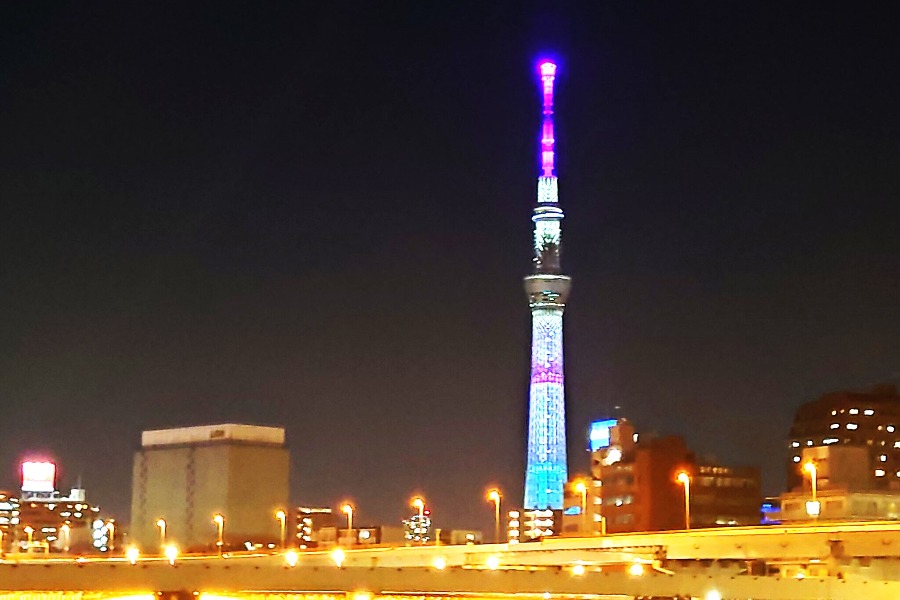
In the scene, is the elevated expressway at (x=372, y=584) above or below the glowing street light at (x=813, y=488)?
below

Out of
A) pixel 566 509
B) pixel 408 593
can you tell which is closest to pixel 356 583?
pixel 408 593

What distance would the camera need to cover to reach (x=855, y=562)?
71.0m

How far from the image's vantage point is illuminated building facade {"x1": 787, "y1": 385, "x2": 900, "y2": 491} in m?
181

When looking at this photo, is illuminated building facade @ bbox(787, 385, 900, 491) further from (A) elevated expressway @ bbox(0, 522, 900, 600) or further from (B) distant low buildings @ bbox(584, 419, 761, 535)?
(A) elevated expressway @ bbox(0, 522, 900, 600)

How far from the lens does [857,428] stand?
18475cm

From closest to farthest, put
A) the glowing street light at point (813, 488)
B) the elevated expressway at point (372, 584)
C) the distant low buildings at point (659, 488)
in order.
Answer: the elevated expressway at point (372, 584) < the glowing street light at point (813, 488) < the distant low buildings at point (659, 488)

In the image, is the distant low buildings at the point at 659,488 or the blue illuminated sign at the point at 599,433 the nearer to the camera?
the distant low buildings at the point at 659,488

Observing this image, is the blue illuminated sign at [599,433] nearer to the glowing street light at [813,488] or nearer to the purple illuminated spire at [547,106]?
the purple illuminated spire at [547,106]

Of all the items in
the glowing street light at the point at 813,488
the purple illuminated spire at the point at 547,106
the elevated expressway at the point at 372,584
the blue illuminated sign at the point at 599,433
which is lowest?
the elevated expressway at the point at 372,584

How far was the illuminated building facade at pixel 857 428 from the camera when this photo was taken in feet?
595

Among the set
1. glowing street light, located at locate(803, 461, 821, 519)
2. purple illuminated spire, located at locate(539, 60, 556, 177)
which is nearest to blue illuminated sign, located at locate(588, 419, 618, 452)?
purple illuminated spire, located at locate(539, 60, 556, 177)

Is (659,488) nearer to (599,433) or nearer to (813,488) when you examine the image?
(599,433)

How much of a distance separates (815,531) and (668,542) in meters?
9.28

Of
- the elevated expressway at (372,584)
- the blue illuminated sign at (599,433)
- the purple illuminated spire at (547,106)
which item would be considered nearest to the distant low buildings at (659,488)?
the blue illuminated sign at (599,433)
